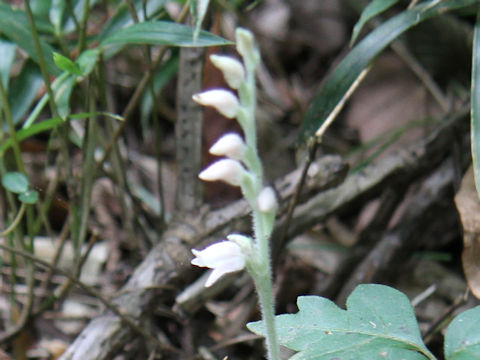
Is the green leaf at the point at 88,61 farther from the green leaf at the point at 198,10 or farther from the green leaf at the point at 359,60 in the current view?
the green leaf at the point at 359,60

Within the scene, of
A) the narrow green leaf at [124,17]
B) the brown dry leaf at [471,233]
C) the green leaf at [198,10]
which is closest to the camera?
the green leaf at [198,10]

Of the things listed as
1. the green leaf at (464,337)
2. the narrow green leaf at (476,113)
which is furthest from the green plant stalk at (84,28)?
the green leaf at (464,337)

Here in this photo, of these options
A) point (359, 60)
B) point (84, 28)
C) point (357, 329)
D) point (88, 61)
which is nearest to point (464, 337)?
point (357, 329)

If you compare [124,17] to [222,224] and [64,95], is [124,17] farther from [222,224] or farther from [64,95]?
[222,224]

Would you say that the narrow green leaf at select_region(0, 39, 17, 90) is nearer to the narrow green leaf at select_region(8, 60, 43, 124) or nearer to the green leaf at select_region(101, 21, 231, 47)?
the narrow green leaf at select_region(8, 60, 43, 124)

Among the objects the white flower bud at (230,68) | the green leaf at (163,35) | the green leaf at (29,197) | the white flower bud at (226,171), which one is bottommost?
the green leaf at (29,197)

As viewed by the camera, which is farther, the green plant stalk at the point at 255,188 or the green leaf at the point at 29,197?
the green leaf at the point at 29,197

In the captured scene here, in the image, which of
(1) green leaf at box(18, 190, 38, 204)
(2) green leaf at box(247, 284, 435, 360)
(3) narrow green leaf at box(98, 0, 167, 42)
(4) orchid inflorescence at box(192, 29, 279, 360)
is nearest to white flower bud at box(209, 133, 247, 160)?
(4) orchid inflorescence at box(192, 29, 279, 360)

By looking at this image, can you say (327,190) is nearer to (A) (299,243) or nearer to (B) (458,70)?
(A) (299,243)
